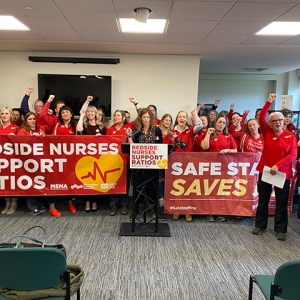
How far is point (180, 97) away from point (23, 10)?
3.77 metres

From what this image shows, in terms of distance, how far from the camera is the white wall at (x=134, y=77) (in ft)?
20.6

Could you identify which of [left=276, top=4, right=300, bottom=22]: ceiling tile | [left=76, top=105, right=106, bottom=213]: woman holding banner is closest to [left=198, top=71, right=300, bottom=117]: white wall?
[left=276, top=4, right=300, bottom=22]: ceiling tile

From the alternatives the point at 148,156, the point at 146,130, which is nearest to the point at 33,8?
the point at 146,130

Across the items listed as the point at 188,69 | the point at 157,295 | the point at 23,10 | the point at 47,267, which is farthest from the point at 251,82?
the point at 47,267

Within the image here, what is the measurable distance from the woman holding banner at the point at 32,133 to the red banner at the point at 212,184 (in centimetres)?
195

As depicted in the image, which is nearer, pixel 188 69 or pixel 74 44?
pixel 74 44

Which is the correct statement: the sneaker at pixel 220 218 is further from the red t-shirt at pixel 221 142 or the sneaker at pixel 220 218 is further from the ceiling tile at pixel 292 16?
the ceiling tile at pixel 292 16

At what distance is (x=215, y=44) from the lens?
5281 mm

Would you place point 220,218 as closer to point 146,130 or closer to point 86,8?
point 146,130

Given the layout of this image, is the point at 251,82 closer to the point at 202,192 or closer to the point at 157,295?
the point at 202,192

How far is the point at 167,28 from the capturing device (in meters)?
4.27

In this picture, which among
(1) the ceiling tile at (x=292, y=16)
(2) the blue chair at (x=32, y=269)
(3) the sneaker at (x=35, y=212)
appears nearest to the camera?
(2) the blue chair at (x=32, y=269)

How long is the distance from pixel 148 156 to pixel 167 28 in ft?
7.05

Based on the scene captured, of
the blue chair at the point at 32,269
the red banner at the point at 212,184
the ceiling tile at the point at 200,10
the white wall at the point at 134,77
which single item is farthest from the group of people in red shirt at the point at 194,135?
the blue chair at the point at 32,269
